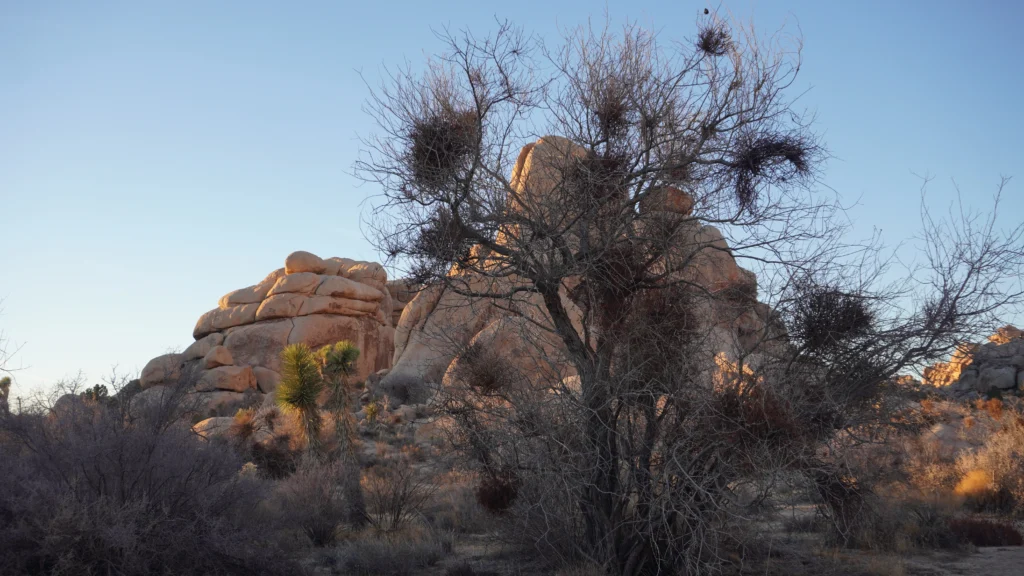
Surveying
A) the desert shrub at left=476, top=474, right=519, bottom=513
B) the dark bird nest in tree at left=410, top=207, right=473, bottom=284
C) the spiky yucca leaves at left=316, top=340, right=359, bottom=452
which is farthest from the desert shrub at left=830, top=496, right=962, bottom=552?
the spiky yucca leaves at left=316, top=340, right=359, bottom=452

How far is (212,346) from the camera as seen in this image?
144 ft

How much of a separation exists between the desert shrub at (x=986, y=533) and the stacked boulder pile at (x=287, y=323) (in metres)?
32.9

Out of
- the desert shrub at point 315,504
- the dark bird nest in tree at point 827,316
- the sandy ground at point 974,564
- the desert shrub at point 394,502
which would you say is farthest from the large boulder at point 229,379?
the dark bird nest in tree at point 827,316

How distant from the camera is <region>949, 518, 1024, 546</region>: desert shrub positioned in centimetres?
1175

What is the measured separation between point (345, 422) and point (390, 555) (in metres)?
6.05

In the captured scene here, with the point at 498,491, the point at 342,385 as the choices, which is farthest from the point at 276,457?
the point at 498,491

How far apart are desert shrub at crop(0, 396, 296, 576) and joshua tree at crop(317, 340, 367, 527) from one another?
3900 millimetres

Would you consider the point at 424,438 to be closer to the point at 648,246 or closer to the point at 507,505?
the point at 507,505

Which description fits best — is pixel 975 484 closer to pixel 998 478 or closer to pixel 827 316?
pixel 998 478

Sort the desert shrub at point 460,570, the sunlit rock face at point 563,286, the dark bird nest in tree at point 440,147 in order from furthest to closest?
the desert shrub at point 460,570 < the sunlit rock face at point 563,286 < the dark bird nest in tree at point 440,147

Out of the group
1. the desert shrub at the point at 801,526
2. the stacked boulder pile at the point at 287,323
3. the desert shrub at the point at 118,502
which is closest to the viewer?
the desert shrub at the point at 118,502

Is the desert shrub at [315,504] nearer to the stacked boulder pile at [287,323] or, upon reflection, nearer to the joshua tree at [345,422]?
the joshua tree at [345,422]

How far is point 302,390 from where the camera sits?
1809 centimetres

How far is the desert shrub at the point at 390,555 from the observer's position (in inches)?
397
